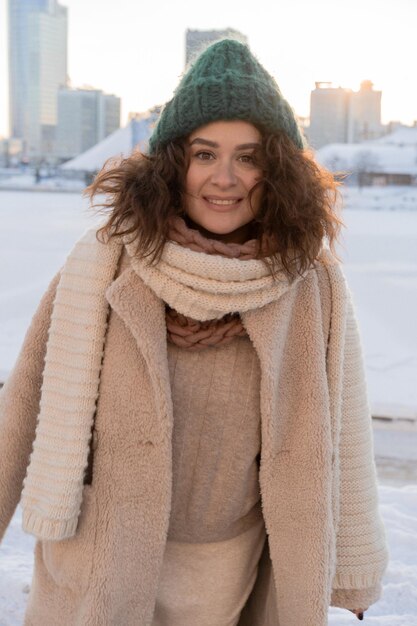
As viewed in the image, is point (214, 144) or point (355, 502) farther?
point (355, 502)

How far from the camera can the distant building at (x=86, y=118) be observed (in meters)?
99.4

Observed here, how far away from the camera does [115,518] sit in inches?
55.4

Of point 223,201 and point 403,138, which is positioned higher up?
point 403,138

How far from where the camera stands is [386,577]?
265 cm

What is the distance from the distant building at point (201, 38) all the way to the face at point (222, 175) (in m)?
0.21

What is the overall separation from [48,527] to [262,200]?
0.72m

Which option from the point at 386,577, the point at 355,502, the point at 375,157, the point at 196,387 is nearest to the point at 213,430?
the point at 196,387

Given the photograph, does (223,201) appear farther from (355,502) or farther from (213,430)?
(355,502)

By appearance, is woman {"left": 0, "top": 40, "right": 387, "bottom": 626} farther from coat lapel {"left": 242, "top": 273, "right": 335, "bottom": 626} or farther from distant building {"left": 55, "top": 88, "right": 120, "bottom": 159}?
distant building {"left": 55, "top": 88, "right": 120, "bottom": 159}

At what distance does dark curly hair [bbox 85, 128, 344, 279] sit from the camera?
142 centimetres

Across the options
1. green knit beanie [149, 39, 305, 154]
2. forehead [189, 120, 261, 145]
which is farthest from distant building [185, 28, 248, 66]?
forehead [189, 120, 261, 145]

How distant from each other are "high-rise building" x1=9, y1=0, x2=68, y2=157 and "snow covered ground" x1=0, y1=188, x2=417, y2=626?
115 m

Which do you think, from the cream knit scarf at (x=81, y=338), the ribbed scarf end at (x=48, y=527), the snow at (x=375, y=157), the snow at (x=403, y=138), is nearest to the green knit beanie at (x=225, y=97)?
the cream knit scarf at (x=81, y=338)

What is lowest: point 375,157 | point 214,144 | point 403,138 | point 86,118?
point 214,144
